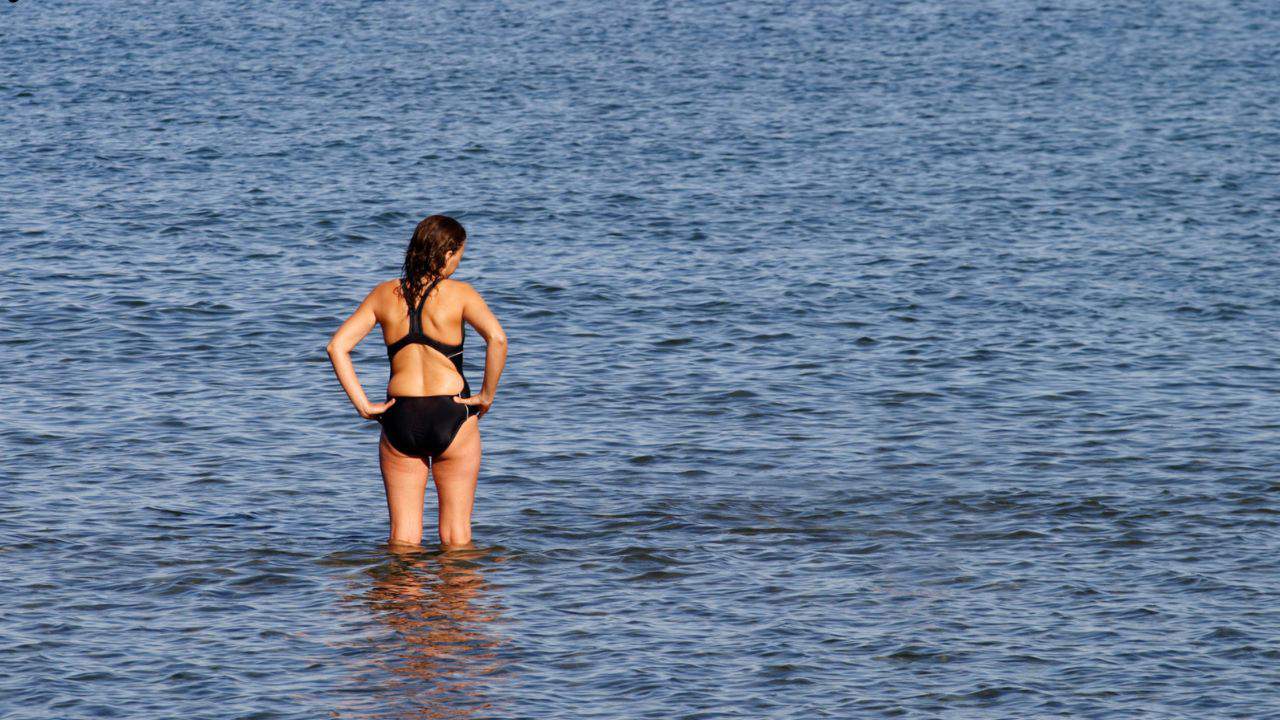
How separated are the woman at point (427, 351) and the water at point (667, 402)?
42.3 inches

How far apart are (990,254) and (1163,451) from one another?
31.0ft

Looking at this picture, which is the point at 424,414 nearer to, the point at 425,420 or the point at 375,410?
the point at 425,420

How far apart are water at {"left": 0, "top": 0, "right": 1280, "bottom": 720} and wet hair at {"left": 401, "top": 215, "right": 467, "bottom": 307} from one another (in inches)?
81.6

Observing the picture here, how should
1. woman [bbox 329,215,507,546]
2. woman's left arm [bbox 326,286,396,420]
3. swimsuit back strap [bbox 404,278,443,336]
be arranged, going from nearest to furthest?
woman's left arm [bbox 326,286,396,420]
woman [bbox 329,215,507,546]
swimsuit back strap [bbox 404,278,443,336]

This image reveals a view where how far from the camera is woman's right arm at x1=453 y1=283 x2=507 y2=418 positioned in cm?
1173

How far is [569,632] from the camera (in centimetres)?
1163

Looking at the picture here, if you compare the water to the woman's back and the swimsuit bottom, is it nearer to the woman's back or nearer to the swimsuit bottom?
the swimsuit bottom

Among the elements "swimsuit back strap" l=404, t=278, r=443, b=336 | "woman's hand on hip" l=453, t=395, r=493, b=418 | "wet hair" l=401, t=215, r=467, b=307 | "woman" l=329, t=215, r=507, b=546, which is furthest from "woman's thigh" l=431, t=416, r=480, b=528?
"wet hair" l=401, t=215, r=467, b=307

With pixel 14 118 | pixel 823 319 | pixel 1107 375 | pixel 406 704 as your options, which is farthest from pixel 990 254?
pixel 14 118

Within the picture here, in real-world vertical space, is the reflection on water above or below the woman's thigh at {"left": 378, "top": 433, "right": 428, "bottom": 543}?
below

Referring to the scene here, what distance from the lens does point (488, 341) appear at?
1183 cm

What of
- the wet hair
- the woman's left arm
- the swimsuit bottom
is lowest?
the swimsuit bottom

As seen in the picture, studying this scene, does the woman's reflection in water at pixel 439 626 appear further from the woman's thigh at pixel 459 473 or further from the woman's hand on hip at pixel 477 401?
the woman's hand on hip at pixel 477 401

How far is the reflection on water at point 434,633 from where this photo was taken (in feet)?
34.1
